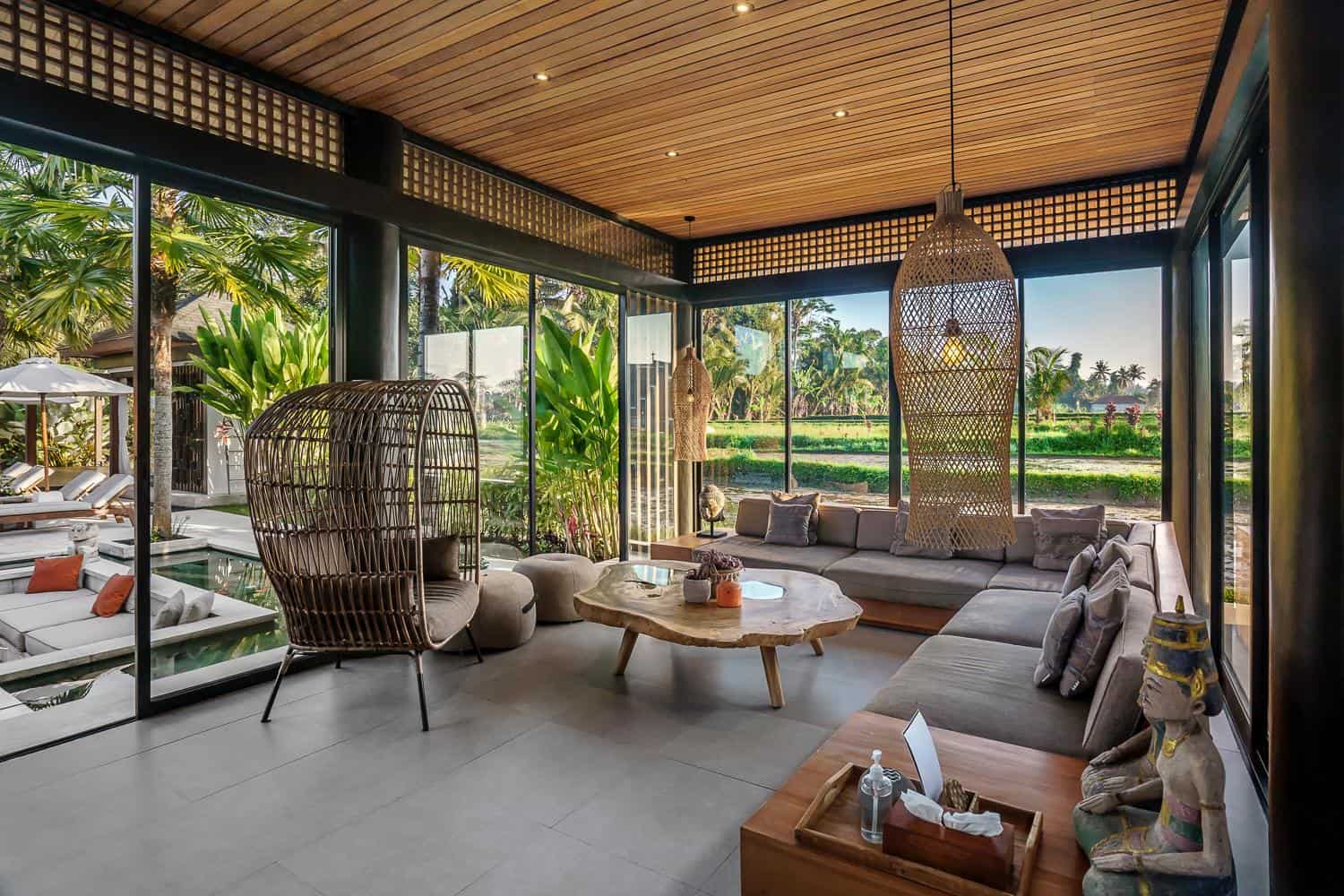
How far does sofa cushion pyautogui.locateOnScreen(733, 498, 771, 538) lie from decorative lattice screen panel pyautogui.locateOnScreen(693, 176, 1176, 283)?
2.19 metres

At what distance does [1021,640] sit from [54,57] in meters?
4.95

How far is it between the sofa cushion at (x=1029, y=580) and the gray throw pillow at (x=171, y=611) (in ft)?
15.1

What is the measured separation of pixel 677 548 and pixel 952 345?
173 inches

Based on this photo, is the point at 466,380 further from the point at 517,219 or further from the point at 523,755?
the point at 523,755

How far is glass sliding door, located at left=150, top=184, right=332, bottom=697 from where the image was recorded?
3559mm

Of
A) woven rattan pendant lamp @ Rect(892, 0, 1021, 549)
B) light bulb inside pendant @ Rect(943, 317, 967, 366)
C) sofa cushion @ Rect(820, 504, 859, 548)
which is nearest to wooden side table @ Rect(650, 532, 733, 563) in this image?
sofa cushion @ Rect(820, 504, 859, 548)

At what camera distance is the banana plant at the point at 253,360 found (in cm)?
379

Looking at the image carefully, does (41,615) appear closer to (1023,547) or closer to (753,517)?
(753,517)

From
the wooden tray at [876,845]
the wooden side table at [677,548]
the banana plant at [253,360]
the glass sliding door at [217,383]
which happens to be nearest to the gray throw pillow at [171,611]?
the glass sliding door at [217,383]

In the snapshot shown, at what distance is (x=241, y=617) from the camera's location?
396 centimetres

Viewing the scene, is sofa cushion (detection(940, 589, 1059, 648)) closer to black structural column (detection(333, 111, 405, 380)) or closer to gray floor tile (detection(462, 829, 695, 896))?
gray floor tile (detection(462, 829, 695, 896))

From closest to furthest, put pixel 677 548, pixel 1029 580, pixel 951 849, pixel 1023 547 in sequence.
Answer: pixel 951 849 < pixel 1029 580 < pixel 1023 547 < pixel 677 548

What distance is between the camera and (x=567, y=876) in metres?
2.26

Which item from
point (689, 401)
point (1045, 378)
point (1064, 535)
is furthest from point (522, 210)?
point (1064, 535)
